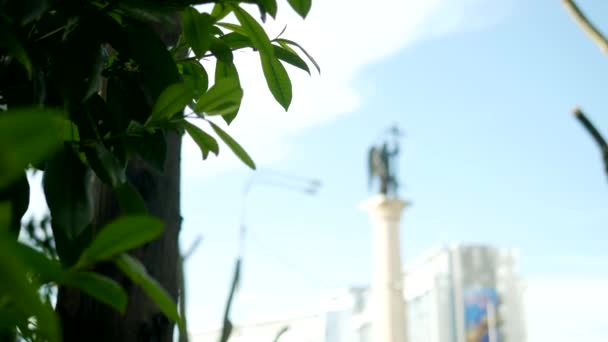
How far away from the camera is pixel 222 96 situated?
479mm

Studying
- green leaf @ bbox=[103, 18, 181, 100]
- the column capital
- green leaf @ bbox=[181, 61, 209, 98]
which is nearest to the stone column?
the column capital

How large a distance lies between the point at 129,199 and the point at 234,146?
0.24ft

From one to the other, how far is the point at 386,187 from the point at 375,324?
2.60 meters

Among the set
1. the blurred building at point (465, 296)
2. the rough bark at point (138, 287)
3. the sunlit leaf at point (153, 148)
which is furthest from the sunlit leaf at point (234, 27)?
the blurred building at point (465, 296)

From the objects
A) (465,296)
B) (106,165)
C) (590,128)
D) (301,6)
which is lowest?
(106,165)

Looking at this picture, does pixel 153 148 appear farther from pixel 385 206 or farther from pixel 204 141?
pixel 385 206

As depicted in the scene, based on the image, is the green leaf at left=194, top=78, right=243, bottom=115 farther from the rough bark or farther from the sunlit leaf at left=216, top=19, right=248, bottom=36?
the rough bark

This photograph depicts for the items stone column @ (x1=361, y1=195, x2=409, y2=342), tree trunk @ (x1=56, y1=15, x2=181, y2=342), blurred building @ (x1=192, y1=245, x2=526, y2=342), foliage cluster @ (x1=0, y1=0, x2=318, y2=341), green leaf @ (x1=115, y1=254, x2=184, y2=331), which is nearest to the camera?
green leaf @ (x1=115, y1=254, x2=184, y2=331)

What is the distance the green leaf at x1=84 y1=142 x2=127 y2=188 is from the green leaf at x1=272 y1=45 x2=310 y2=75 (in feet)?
0.59

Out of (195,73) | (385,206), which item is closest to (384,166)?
(385,206)

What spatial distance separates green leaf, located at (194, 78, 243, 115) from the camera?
0.48 metres

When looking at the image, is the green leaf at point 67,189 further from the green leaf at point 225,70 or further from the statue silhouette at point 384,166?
the statue silhouette at point 384,166

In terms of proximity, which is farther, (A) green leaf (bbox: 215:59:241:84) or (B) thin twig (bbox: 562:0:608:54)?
(B) thin twig (bbox: 562:0:608:54)

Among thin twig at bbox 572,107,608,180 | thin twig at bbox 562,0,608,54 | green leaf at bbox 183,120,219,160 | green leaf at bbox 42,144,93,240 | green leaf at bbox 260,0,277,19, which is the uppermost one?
thin twig at bbox 562,0,608,54
